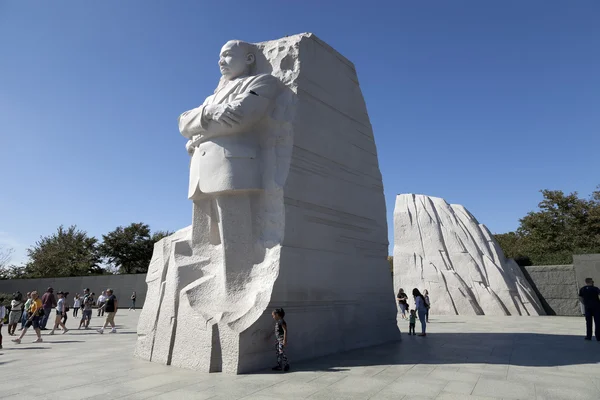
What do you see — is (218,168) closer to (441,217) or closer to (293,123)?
(293,123)

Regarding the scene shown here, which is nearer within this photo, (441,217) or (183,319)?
(183,319)

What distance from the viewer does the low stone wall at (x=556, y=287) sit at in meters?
18.4

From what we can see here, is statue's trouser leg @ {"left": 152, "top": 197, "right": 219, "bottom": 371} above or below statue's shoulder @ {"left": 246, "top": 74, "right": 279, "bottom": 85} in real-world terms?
below

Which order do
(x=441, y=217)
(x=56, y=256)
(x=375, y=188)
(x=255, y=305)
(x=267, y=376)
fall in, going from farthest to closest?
(x=56, y=256) < (x=441, y=217) < (x=375, y=188) < (x=255, y=305) < (x=267, y=376)

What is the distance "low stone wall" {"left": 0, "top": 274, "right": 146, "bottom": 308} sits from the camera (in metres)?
29.2

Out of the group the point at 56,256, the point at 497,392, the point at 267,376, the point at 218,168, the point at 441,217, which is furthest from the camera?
the point at 56,256

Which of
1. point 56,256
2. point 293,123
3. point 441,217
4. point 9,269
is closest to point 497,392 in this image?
point 293,123

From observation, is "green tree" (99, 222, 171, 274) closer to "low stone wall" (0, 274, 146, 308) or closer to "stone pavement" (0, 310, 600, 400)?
"low stone wall" (0, 274, 146, 308)

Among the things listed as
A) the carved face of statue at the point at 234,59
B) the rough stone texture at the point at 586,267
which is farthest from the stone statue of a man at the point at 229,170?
the rough stone texture at the point at 586,267

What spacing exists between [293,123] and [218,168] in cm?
170

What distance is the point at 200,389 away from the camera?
5465 mm

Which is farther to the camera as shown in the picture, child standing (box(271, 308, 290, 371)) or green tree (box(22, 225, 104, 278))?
green tree (box(22, 225, 104, 278))

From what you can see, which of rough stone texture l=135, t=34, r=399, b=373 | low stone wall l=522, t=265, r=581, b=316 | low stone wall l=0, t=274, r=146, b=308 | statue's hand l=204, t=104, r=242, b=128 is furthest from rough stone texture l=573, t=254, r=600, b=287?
low stone wall l=0, t=274, r=146, b=308

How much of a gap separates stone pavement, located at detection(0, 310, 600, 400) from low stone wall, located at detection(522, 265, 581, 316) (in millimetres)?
10598
